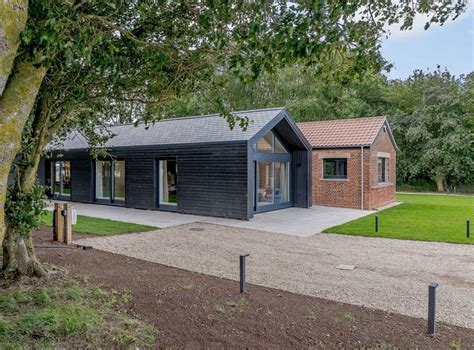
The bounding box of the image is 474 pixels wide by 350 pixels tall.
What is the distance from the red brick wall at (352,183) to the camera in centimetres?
1623

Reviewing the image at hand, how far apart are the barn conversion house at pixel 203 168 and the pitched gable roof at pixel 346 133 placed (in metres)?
1.95


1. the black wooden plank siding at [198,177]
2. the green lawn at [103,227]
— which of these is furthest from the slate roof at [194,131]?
the green lawn at [103,227]

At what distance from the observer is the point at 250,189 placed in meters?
12.7

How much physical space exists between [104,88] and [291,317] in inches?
169

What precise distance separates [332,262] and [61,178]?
16376mm

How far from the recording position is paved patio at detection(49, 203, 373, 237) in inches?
452

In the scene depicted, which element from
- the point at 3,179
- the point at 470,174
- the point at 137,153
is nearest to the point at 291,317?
the point at 3,179

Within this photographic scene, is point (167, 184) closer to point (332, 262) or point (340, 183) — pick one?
point (340, 183)

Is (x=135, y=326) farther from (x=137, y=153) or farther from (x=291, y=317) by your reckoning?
(x=137, y=153)

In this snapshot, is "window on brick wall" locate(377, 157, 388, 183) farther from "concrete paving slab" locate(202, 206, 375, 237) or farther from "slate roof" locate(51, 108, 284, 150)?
"slate roof" locate(51, 108, 284, 150)

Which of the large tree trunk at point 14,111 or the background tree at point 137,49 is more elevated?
the background tree at point 137,49

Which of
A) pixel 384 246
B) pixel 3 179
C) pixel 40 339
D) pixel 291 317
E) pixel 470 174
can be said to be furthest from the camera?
pixel 470 174

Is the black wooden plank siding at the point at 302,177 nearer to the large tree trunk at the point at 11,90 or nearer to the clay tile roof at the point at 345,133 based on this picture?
the clay tile roof at the point at 345,133

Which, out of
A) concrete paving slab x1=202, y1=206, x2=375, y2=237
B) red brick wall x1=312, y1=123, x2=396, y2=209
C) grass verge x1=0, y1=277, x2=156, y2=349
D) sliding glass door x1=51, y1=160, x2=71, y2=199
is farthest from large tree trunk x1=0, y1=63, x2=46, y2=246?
sliding glass door x1=51, y1=160, x2=71, y2=199
